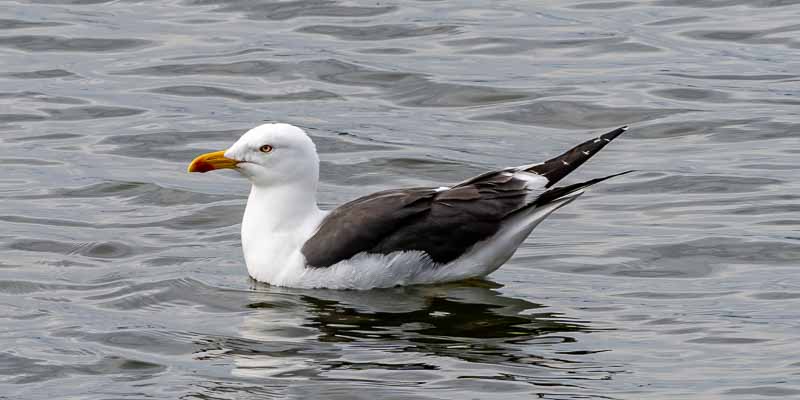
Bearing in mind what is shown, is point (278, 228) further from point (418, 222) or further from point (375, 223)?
point (418, 222)

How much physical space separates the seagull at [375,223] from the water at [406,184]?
200 mm

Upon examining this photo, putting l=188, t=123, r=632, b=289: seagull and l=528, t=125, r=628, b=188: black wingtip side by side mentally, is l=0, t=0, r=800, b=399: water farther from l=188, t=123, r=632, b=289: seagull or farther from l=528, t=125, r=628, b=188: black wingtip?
l=528, t=125, r=628, b=188: black wingtip

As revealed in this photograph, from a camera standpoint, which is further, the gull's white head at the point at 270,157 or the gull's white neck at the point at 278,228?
the gull's white head at the point at 270,157

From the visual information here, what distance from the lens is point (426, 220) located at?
10.8m

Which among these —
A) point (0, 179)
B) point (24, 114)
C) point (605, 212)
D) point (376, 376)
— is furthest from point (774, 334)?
point (24, 114)

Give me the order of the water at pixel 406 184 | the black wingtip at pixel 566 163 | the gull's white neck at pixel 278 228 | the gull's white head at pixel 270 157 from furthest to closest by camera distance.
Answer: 1. the black wingtip at pixel 566 163
2. the gull's white head at pixel 270 157
3. the gull's white neck at pixel 278 228
4. the water at pixel 406 184

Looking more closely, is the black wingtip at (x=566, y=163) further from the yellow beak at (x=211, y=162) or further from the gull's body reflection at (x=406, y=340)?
the yellow beak at (x=211, y=162)

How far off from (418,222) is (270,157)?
1118 mm

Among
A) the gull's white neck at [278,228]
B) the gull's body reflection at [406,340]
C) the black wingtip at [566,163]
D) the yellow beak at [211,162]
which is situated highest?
the yellow beak at [211,162]

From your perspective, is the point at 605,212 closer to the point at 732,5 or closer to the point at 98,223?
the point at 98,223

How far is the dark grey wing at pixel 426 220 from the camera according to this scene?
10648 millimetres

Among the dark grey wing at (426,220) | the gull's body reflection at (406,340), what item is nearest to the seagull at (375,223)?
the dark grey wing at (426,220)

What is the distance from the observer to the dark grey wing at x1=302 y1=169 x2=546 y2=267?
34.9 ft

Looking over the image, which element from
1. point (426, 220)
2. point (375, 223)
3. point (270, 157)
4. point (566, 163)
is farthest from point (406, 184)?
point (375, 223)
